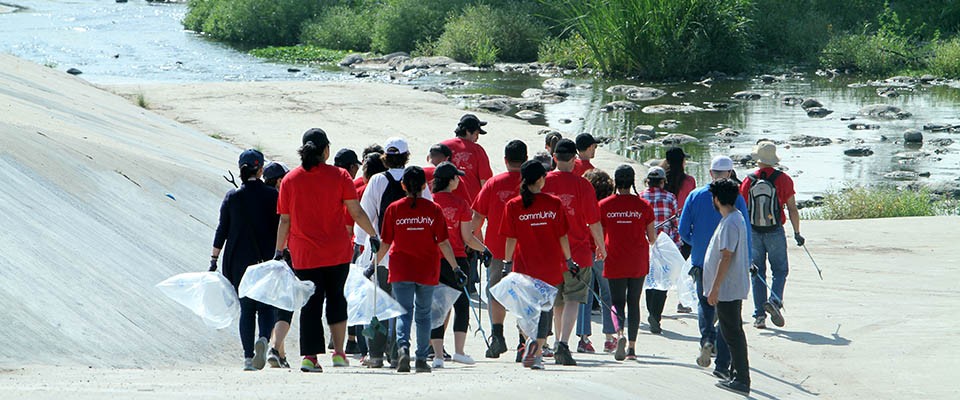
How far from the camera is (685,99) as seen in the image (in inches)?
1339

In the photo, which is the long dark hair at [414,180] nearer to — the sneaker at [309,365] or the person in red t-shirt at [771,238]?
the sneaker at [309,365]

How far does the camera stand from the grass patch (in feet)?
151

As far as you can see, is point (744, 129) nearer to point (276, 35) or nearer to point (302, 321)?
point (302, 321)

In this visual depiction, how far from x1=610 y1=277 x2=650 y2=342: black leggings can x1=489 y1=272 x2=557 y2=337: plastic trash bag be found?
1.00 m

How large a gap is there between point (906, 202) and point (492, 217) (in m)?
10.6

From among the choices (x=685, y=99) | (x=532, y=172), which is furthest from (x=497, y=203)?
(x=685, y=99)

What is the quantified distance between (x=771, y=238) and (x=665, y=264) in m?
1.04

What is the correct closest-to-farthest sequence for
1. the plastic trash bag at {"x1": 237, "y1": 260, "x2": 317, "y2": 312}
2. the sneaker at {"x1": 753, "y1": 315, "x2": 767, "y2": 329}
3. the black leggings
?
the plastic trash bag at {"x1": 237, "y1": 260, "x2": 317, "y2": 312} < the black leggings < the sneaker at {"x1": 753, "y1": 315, "x2": 767, "y2": 329}

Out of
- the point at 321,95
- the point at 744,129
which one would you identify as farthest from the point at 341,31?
the point at 744,129

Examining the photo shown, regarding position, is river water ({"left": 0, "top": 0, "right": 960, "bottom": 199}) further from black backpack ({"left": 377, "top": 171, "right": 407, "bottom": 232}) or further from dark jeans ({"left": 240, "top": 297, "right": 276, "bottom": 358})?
dark jeans ({"left": 240, "top": 297, "right": 276, "bottom": 358})

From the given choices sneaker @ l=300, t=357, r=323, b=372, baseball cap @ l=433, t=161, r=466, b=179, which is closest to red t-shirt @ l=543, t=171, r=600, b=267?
baseball cap @ l=433, t=161, r=466, b=179

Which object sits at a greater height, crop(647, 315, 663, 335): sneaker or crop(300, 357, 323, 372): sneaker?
crop(300, 357, 323, 372): sneaker

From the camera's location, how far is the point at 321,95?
2917 cm

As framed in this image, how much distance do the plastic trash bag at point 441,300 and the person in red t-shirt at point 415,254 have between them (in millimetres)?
158
